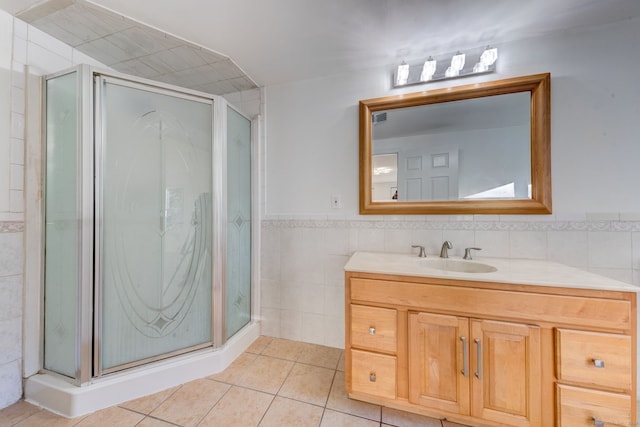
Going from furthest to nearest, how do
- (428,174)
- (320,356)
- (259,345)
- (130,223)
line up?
(259,345), (320,356), (428,174), (130,223)

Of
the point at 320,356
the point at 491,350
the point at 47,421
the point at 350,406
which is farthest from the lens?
the point at 320,356

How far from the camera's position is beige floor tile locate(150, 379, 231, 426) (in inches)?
47.8

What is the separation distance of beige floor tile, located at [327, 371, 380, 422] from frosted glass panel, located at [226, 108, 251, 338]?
859mm

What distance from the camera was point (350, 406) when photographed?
1.30m

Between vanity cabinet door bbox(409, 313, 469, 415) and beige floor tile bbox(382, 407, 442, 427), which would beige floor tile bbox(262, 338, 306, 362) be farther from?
vanity cabinet door bbox(409, 313, 469, 415)

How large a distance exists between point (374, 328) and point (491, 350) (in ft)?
1.71

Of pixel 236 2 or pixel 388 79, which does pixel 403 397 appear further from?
pixel 236 2

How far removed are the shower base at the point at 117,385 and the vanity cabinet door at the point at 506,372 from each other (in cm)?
149

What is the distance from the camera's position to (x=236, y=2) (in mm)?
1249

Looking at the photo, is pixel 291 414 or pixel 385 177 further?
pixel 385 177

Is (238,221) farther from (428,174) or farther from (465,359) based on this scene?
(465,359)

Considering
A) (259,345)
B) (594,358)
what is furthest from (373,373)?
(259,345)

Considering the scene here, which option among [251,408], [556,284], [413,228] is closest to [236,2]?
[413,228]

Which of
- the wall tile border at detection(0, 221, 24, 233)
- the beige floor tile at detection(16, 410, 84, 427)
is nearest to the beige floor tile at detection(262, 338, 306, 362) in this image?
the beige floor tile at detection(16, 410, 84, 427)
